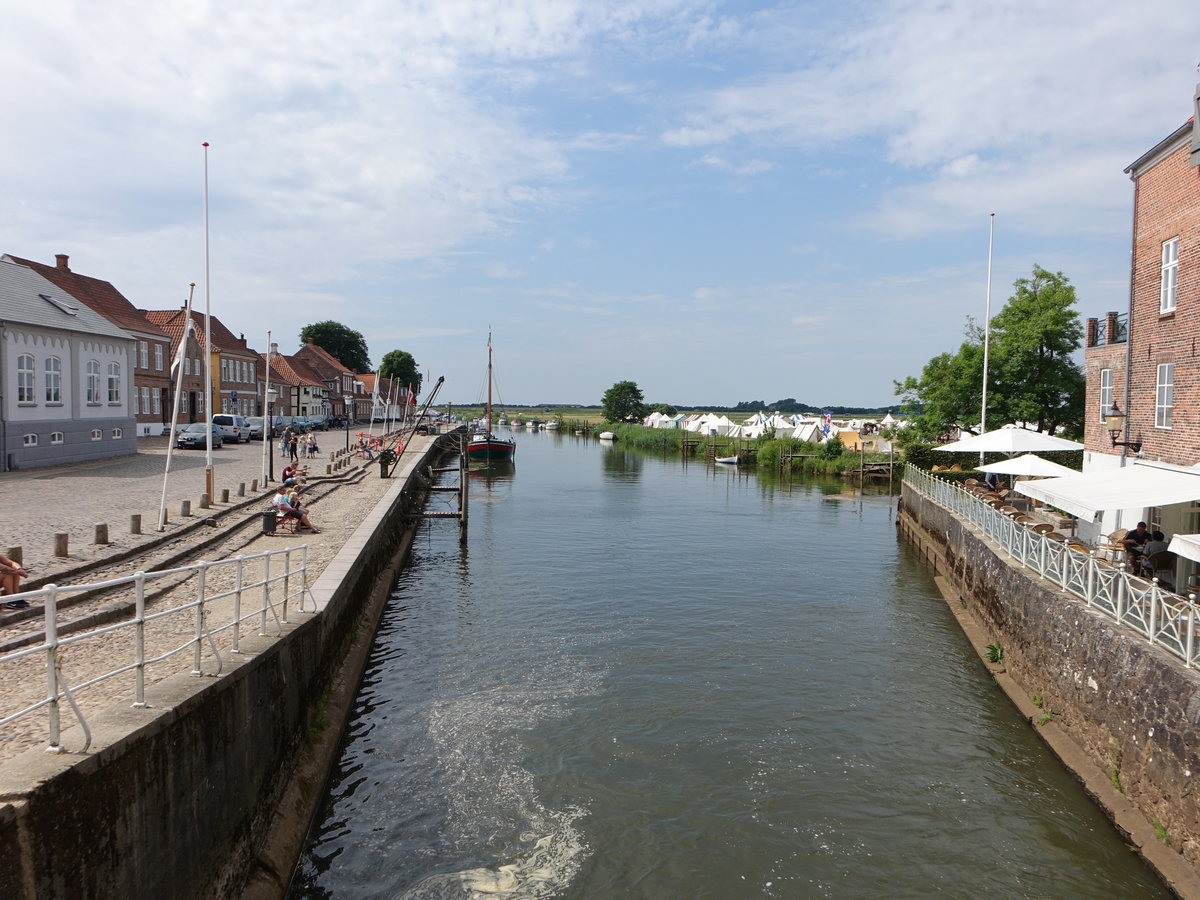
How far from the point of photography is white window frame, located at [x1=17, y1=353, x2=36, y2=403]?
2803cm

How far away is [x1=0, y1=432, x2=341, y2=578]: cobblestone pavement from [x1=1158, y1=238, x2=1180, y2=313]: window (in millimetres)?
21411

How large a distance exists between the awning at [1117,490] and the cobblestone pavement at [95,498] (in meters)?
15.9

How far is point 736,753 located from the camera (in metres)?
11.6

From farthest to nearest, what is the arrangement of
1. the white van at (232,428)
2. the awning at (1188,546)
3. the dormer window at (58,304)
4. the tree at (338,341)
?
1. the tree at (338,341)
2. the white van at (232,428)
3. the dormer window at (58,304)
4. the awning at (1188,546)

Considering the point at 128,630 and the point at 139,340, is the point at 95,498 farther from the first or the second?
the point at 139,340

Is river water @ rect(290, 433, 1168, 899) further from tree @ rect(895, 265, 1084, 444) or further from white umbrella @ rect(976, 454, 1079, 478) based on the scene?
tree @ rect(895, 265, 1084, 444)

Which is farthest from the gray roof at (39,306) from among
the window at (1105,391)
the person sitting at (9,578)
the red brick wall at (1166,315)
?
the window at (1105,391)

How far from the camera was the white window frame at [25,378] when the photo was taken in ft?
92.0

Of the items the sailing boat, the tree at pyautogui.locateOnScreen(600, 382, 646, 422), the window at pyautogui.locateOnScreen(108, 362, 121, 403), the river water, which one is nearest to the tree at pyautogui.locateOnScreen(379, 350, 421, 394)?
the tree at pyautogui.locateOnScreen(600, 382, 646, 422)

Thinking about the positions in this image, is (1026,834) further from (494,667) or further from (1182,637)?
(494,667)

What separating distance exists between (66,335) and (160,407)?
796 inches

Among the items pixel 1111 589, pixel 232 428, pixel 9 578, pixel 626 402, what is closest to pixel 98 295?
pixel 232 428

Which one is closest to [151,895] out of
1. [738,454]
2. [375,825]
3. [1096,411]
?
[375,825]

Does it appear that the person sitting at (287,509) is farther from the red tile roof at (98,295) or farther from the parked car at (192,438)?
the red tile roof at (98,295)
